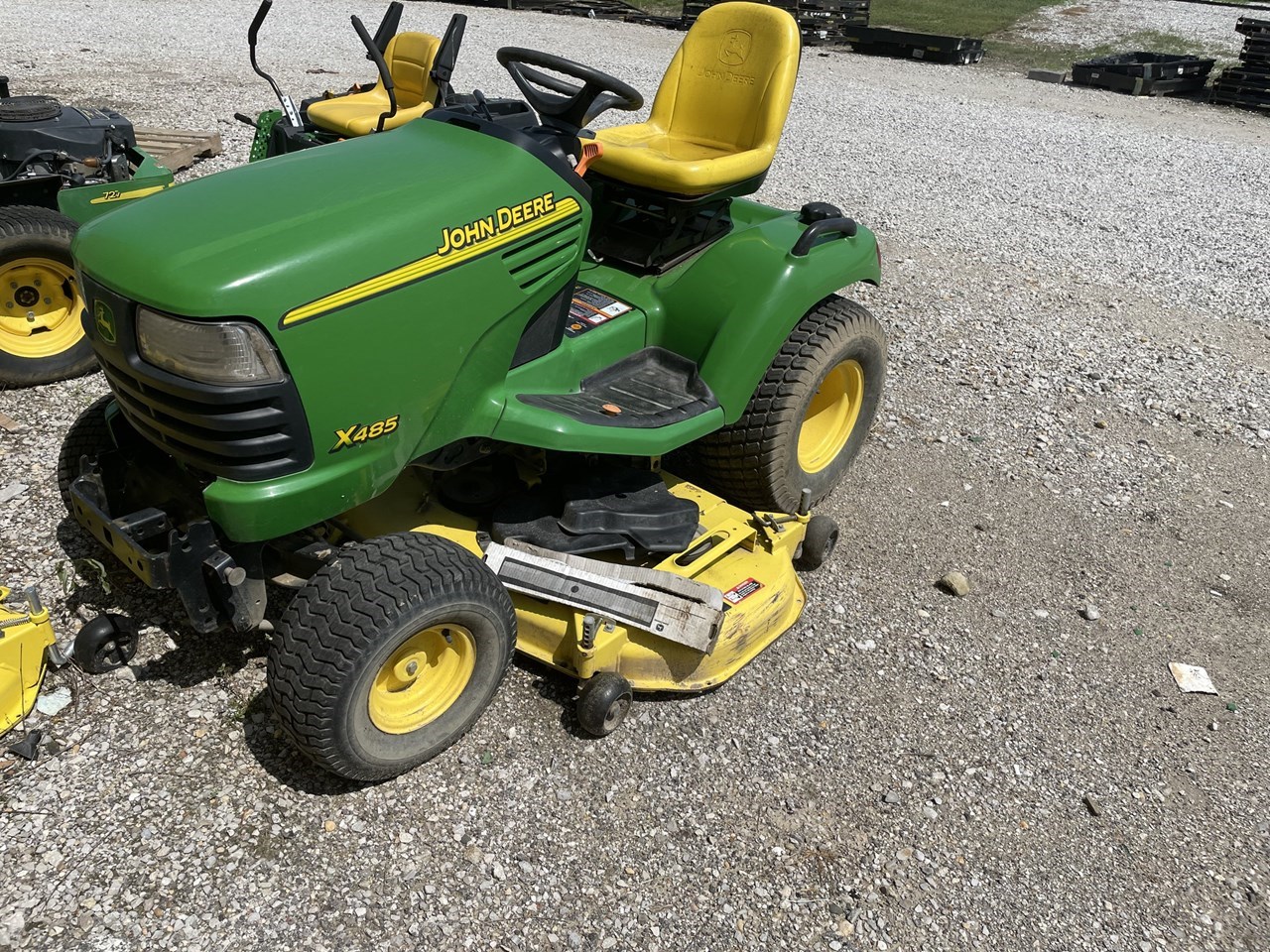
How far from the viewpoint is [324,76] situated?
9812 mm

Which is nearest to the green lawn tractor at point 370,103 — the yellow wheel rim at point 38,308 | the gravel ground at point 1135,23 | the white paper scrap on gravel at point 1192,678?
the yellow wheel rim at point 38,308

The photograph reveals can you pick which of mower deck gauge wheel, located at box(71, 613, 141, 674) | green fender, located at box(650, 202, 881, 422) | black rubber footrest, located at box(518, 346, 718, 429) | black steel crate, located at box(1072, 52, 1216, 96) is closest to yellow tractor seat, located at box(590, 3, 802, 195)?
green fender, located at box(650, 202, 881, 422)

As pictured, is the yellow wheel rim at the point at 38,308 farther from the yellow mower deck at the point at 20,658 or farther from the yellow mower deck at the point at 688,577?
the yellow mower deck at the point at 688,577

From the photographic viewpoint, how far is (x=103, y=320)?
219 centimetres

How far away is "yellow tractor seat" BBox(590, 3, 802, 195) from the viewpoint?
317 cm

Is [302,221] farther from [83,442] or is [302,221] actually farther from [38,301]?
[38,301]

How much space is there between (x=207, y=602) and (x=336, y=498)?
366 mm

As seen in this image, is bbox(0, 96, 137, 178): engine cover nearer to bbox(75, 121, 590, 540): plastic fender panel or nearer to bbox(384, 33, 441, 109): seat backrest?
bbox(384, 33, 441, 109): seat backrest

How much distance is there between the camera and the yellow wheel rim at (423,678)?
2428 millimetres

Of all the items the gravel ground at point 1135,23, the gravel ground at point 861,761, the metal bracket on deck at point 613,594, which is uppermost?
the metal bracket on deck at point 613,594

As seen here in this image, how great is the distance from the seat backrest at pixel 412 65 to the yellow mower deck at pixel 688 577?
3.36 meters

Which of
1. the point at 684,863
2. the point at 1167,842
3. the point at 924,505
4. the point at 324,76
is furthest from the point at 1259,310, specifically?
the point at 324,76

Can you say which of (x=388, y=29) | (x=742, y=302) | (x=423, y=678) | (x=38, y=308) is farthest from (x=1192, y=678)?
(x=388, y=29)

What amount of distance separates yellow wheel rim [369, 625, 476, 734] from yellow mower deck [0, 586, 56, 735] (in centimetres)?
84
